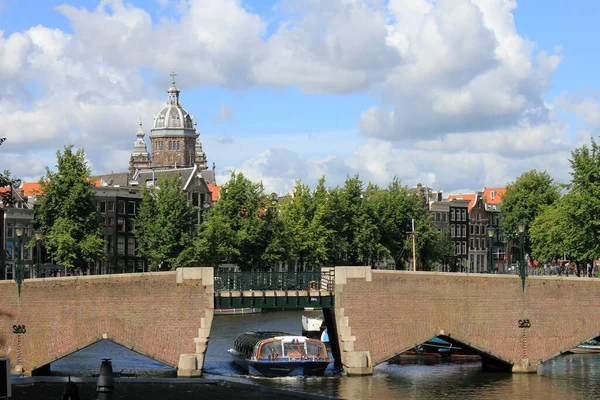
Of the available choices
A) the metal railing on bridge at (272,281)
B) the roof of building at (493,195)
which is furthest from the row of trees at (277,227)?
the roof of building at (493,195)

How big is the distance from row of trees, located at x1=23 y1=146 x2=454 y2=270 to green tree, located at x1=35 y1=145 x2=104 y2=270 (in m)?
0.07

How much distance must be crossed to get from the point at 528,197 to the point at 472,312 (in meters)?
80.3

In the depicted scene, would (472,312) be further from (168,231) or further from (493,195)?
(493,195)

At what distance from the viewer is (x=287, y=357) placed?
5541cm

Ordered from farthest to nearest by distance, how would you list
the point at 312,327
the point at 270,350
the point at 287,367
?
the point at 312,327, the point at 270,350, the point at 287,367

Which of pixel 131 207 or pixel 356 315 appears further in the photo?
pixel 131 207

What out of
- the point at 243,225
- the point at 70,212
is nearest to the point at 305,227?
the point at 243,225

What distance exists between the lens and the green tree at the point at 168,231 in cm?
9619

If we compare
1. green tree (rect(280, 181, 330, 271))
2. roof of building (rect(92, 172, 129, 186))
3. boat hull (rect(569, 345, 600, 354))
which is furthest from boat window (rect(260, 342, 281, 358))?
roof of building (rect(92, 172, 129, 186))

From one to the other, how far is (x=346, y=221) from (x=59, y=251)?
1213 inches

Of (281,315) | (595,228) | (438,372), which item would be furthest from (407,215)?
(438,372)

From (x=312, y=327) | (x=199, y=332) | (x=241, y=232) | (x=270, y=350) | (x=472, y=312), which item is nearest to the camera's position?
(x=199, y=332)

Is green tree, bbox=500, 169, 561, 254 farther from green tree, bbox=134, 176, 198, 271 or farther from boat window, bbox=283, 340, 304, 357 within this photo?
boat window, bbox=283, 340, 304, 357

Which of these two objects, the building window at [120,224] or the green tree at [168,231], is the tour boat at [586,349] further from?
the building window at [120,224]
